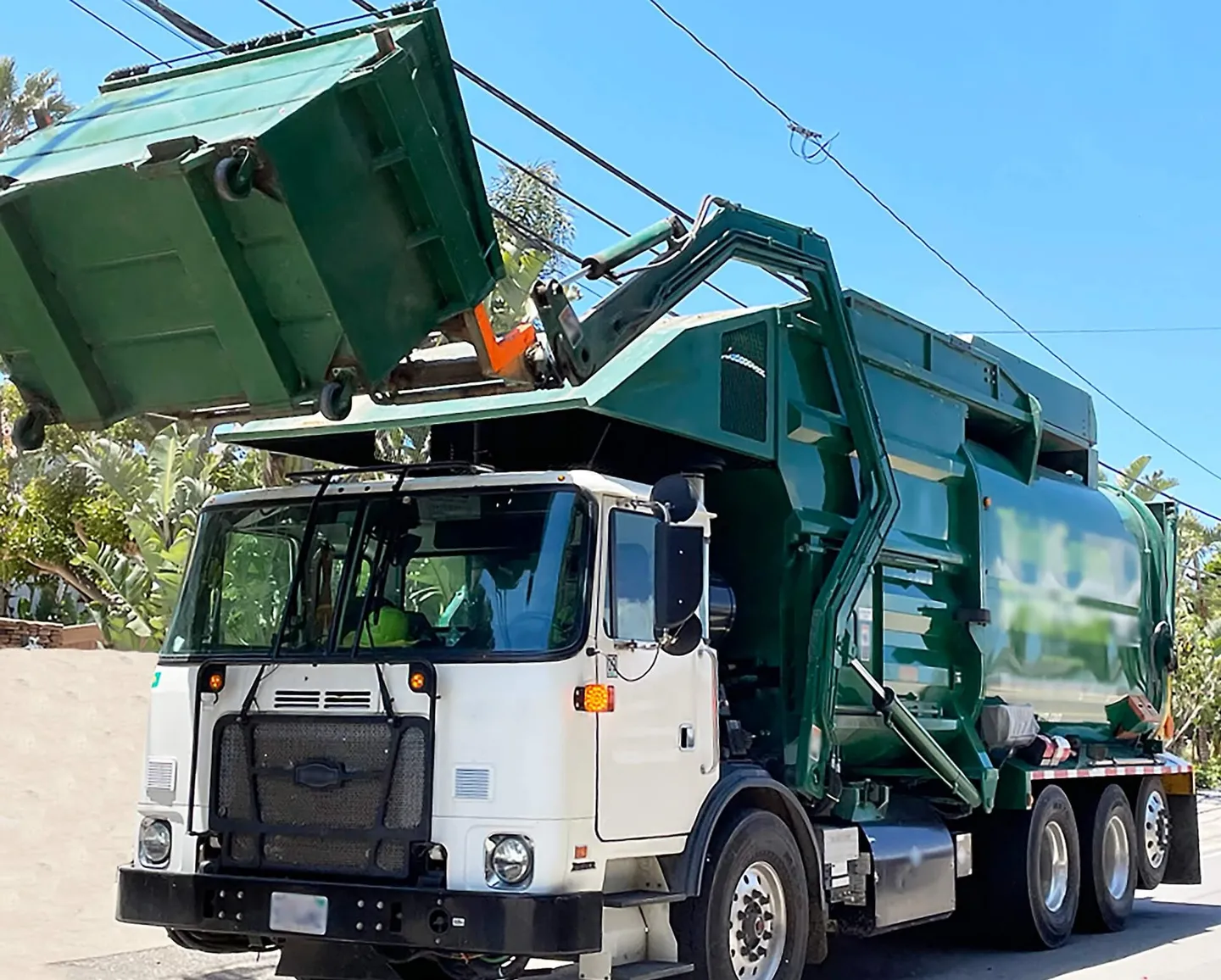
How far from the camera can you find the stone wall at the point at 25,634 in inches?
881

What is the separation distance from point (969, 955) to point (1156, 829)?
124 inches

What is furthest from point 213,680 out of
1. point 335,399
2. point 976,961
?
point 976,961

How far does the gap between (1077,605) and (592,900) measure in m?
6.71

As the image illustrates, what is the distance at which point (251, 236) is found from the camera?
547 centimetres

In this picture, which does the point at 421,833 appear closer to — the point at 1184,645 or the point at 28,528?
the point at 28,528

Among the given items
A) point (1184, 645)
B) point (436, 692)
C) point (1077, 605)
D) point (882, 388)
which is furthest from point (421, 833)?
point (1184, 645)

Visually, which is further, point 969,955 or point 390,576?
point 969,955

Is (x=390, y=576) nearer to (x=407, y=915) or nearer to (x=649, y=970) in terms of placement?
(x=407, y=915)

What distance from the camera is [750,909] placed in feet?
23.3

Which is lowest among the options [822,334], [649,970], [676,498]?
[649,970]

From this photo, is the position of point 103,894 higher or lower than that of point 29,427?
lower

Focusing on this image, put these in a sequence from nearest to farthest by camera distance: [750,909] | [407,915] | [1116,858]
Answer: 1. [407,915]
2. [750,909]
3. [1116,858]

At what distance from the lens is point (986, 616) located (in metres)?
9.91

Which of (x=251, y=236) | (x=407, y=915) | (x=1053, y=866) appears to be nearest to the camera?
(x=251, y=236)
